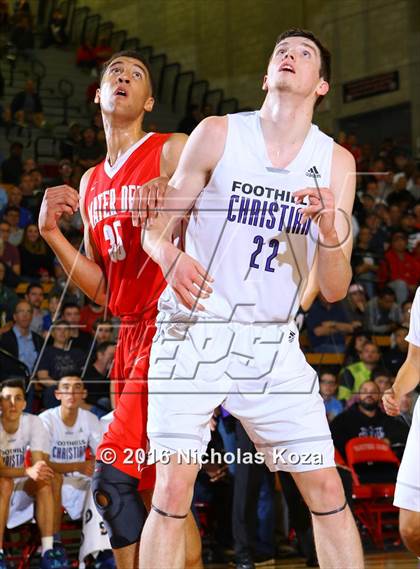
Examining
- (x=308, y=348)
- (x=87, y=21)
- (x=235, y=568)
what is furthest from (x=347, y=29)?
(x=235, y=568)

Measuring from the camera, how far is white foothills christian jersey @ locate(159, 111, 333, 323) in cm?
415

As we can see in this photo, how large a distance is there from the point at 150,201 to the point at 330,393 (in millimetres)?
6143

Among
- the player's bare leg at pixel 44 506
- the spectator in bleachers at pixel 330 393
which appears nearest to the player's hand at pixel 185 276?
the player's bare leg at pixel 44 506

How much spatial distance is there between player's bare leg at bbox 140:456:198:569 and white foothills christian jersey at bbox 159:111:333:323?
2.10ft

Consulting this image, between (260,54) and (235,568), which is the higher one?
(260,54)

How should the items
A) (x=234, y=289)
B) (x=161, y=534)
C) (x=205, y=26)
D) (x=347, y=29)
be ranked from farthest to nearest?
(x=205, y=26) < (x=347, y=29) < (x=234, y=289) < (x=161, y=534)

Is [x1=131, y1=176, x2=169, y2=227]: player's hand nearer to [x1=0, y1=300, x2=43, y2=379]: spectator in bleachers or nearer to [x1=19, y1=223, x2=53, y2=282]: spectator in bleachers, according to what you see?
[x1=0, y1=300, x2=43, y2=379]: spectator in bleachers

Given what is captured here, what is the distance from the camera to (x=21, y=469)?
819cm

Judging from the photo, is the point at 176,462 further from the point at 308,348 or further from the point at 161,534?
the point at 308,348

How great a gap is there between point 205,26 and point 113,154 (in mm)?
17988

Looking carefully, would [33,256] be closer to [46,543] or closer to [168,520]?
[46,543]

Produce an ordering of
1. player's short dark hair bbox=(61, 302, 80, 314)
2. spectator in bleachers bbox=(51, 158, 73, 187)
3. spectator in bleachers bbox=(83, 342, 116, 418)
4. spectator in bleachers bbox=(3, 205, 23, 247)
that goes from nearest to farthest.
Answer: spectator in bleachers bbox=(83, 342, 116, 418), player's short dark hair bbox=(61, 302, 80, 314), spectator in bleachers bbox=(3, 205, 23, 247), spectator in bleachers bbox=(51, 158, 73, 187)

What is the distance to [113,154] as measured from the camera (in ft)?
16.9

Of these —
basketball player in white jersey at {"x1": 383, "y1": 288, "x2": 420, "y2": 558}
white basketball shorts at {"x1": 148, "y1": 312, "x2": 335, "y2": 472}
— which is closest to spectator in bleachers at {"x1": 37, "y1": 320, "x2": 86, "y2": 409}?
basketball player in white jersey at {"x1": 383, "y1": 288, "x2": 420, "y2": 558}
